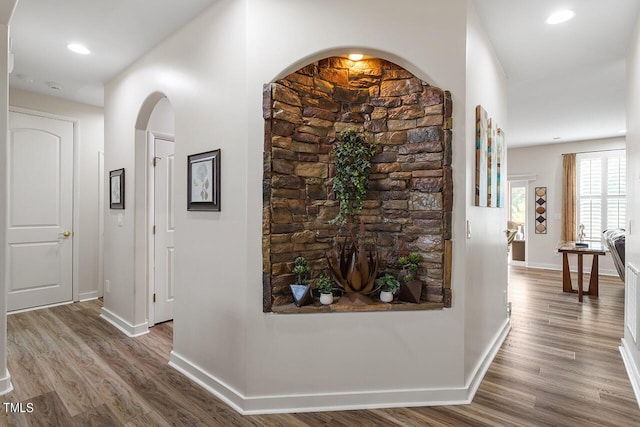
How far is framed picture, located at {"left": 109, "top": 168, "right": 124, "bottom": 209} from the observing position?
3.49 meters

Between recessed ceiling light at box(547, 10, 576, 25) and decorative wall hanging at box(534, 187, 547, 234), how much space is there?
217 inches

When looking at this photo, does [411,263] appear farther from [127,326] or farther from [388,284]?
[127,326]

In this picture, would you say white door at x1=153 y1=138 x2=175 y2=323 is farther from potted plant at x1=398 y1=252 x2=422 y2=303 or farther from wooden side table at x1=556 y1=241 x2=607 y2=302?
wooden side table at x1=556 y1=241 x2=607 y2=302

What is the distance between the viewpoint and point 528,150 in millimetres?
7488

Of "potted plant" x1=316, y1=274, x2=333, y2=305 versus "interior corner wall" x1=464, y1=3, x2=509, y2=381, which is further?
"interior corner wall" x1=464, y1=3, x2=509, y2=381

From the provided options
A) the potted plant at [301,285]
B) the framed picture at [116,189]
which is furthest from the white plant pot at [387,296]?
the framed picture at [116,189]

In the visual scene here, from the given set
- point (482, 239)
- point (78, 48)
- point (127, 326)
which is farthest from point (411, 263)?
point (78, 48)

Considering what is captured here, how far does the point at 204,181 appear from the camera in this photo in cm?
240

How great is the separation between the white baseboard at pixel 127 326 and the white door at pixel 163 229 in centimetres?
20

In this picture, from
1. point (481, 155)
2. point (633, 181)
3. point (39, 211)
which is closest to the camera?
point (481, 155)

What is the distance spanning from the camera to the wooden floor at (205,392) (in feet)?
6.68

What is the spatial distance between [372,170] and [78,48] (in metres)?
2.76

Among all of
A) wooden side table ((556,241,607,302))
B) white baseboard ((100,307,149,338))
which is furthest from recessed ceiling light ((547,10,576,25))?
white baseboard ((100,307,149,338))

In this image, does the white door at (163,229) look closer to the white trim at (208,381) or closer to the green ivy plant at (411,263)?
the white trim at (208,381)
